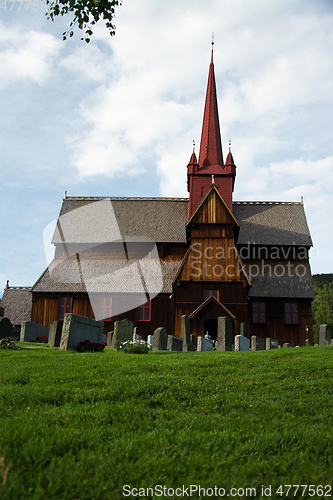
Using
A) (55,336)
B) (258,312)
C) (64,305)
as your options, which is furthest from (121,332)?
(258,312)

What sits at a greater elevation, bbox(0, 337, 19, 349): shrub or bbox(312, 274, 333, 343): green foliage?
bbox(312, 274, 333, 343): green foliage

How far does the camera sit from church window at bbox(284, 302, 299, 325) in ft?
Result: 94.9

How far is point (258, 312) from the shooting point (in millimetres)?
29516

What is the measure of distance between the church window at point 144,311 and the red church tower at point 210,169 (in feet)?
32.7

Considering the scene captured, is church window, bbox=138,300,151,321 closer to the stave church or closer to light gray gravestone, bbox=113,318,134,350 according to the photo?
the stave church

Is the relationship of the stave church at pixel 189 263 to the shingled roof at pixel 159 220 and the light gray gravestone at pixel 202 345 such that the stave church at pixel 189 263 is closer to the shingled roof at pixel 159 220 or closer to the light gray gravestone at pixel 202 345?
the shingled roof at pixel 159 220

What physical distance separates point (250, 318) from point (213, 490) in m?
26.6

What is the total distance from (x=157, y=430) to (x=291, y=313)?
86.6 ft

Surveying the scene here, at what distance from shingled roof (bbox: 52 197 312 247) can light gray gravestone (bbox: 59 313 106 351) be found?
18559 millimetres

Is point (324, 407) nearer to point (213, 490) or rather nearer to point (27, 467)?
point (213, 490)

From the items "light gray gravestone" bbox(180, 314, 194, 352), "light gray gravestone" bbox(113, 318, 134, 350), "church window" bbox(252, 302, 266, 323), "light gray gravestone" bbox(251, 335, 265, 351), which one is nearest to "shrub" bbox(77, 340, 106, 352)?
"light gray gravestone" bbox(113, 318, 134, 350)

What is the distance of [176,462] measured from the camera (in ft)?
13.1

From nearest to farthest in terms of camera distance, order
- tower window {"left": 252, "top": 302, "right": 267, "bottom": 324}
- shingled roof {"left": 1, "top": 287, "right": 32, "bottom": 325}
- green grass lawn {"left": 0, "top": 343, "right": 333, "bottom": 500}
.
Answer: green grass lawn {"left": 0, "top": 343, "right": 333, "bottom": 500} < tower window {"left": 252, "top": 302, "right": 267, "bottom": 324} < shingled roof {"left": 1, "top": 287, "right": 32, "bottom": 325}

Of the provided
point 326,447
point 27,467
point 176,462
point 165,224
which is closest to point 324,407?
point 326,447
